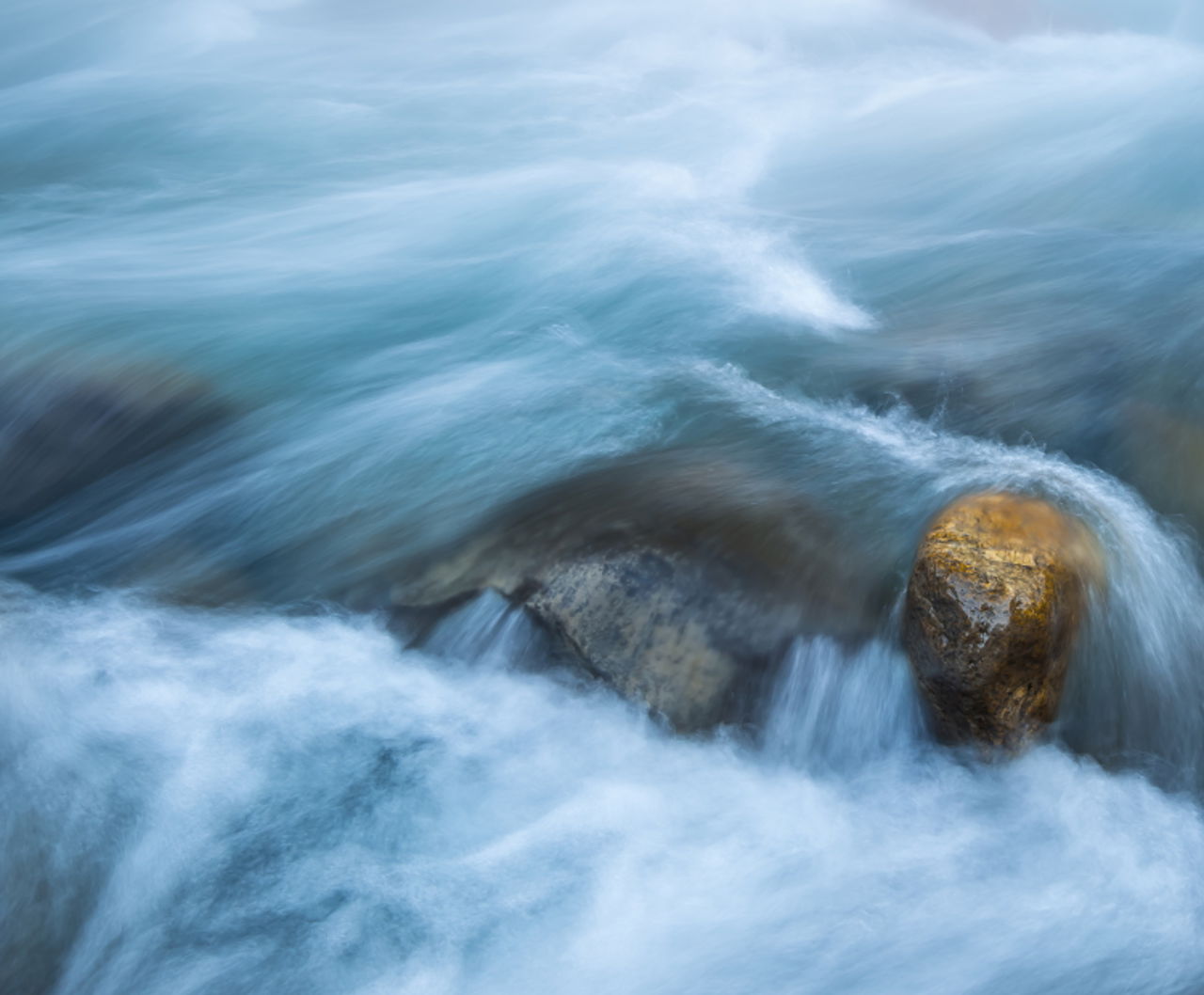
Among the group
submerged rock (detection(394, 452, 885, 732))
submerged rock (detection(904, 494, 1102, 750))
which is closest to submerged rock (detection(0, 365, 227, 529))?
submerged rock (detection(394, 452, 885, 732))

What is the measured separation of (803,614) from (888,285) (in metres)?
4.56

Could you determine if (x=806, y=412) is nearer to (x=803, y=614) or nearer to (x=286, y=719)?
(x=803, y=614)

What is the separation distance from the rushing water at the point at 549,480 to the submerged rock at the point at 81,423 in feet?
0.42

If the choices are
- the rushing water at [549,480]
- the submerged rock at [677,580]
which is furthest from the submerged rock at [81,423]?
the submerged rock at [677,580]

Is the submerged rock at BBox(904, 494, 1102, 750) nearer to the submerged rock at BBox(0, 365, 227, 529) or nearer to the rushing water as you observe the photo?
the rushing water

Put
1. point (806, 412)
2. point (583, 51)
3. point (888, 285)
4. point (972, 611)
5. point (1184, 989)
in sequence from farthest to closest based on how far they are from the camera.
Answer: point (583, 51)
point (888, 285)
point (806, 412)
point (972, 611)
point (1184, 989)

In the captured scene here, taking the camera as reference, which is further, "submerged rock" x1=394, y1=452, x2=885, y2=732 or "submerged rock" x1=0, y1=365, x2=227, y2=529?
"submerged rock" x1=0, y1=365, x2=227, y2=529

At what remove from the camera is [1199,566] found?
5.75 metres

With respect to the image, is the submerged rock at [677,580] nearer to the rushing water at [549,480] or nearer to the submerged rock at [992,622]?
the rushing water at [549,480]

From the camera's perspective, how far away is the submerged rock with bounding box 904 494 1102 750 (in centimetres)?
481

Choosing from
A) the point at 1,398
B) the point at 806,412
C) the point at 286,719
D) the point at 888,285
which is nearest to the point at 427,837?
the point at 286,719

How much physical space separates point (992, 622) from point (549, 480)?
2963 millimetres

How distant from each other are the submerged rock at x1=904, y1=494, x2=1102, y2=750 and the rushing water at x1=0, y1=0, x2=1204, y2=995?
219 millimetres

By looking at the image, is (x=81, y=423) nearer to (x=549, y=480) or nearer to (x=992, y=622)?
(x=549, y=480)
